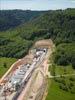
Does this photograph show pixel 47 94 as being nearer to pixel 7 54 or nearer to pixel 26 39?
pixel 7 54

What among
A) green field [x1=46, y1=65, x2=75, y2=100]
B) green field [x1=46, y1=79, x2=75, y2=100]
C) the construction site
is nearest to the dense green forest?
the construction site

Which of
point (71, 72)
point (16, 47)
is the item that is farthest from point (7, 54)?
point (71, 72)

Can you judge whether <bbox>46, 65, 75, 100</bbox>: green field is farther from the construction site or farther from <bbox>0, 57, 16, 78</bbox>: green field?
<bbox>0, 57, 16, 78</bbox>: green field

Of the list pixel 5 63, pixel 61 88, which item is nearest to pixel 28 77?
pixel 61 88

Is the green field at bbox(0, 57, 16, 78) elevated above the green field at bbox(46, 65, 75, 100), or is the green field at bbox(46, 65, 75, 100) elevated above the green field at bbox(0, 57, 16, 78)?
the green field at bbox(46, 65, 75, 100)

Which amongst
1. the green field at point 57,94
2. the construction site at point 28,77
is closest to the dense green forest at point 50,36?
the construction site at point 28,77
